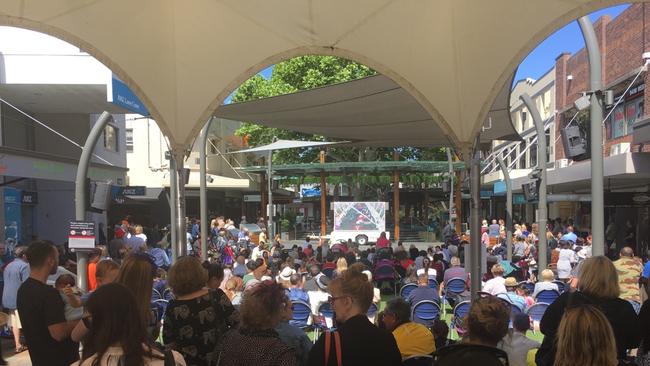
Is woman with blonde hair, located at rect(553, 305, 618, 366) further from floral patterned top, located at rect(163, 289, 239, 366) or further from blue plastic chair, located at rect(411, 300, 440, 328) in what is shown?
blue plastic chair, located at rect(411, 300, 440, 328)

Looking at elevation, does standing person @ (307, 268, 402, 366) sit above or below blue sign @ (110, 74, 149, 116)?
below

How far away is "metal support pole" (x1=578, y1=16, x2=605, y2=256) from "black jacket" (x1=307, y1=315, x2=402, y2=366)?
15.6 feet

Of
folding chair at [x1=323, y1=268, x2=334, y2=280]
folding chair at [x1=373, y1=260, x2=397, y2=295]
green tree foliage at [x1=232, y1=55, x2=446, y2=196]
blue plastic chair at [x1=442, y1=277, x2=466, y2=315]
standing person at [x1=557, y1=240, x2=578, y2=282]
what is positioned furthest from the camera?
green tree foliage at [x1=232, y1=55, x2=446, y2=196]

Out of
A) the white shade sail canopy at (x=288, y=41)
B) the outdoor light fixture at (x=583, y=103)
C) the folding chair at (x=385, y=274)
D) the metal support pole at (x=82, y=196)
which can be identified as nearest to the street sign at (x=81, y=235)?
the metal support pole at (x=82, y=196)

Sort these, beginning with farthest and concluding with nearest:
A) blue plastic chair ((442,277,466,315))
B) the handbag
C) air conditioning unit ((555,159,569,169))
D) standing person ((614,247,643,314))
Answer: air conditioning unit ((555,159,569,169))
blue plastic chair ((442,277,466,315))
standing person ((614,247,643,314))
the handbag

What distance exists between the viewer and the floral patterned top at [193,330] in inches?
127

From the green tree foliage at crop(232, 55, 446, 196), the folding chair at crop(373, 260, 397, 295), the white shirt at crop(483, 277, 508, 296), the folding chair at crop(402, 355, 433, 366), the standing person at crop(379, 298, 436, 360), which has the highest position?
the green tree foliage at crop(232, 55, 446, 196)

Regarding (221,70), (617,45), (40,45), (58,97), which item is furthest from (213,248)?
(617,45)

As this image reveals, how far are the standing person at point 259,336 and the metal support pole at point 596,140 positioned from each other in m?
4.98

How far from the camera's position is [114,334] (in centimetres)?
209

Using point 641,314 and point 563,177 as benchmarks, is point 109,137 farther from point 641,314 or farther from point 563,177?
point 641,314

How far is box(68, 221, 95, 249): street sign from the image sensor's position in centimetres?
684

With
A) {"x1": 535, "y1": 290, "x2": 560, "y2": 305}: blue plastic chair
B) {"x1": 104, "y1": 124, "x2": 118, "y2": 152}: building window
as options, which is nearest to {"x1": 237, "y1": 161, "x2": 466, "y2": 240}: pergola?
{"x1": 104, "y1": 124, "x2": 118, "y2": 152}: building window

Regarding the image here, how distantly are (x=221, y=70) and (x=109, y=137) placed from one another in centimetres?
1730
